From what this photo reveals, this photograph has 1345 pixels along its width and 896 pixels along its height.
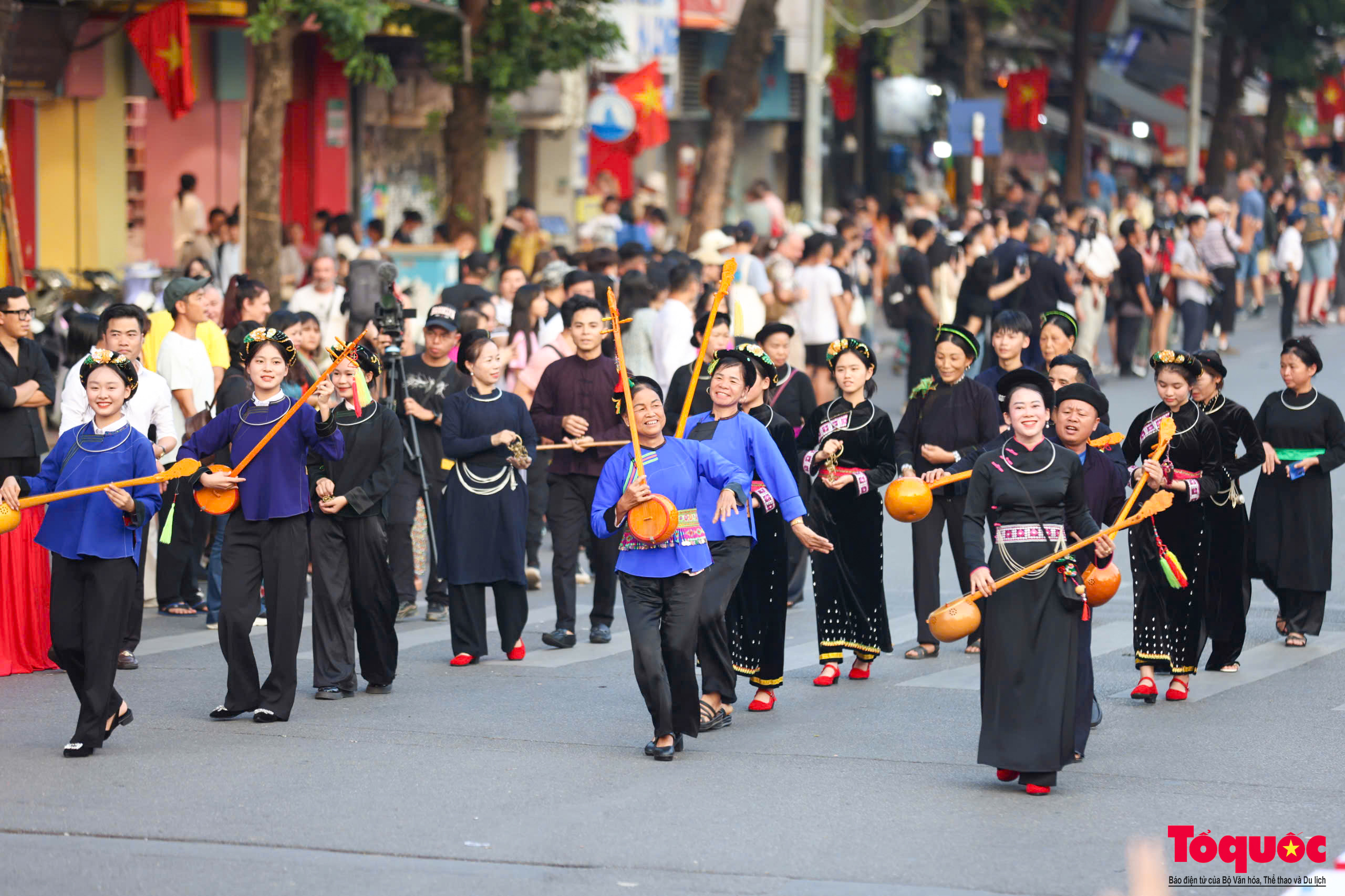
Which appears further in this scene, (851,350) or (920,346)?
(920,346)

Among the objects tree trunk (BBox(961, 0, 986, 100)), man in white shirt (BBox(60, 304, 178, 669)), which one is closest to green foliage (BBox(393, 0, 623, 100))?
man in white shirt (BBox(60, 304, 178, 669))

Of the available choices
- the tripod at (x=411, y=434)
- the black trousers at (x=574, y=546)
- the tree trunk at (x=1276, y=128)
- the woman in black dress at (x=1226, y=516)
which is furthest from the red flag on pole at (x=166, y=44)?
the tree trunk at (x=1276, y=128)

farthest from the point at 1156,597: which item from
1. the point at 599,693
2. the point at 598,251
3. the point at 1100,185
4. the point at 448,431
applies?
the point at 1100,185

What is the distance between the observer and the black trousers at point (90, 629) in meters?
8.15

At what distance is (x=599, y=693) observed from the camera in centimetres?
958

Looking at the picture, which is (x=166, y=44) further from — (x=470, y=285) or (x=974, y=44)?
(x=974, y=44)

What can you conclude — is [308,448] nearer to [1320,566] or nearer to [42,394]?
[42,394]

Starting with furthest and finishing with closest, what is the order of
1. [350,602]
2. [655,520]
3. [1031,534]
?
[350,602], [655,520], [1031,534]

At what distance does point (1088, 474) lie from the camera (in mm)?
8852

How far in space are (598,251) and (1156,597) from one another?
719 centimetres

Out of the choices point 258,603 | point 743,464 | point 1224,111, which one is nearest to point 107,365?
point 258,603

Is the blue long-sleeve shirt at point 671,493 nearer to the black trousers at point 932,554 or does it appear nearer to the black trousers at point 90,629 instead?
the black trousers at point 90,629

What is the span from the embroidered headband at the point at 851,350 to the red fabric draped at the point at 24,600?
412cm

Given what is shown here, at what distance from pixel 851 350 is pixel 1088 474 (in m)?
1.49
